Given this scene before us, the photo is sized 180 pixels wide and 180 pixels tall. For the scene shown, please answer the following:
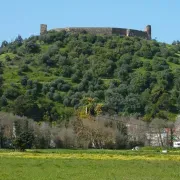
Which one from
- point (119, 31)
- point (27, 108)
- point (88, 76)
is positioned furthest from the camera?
point (119, 31)

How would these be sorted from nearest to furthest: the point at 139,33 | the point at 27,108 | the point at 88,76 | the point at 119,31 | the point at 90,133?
1. the point at 90,133
2. the point at 27,108
3. the point at 88,76
4. the point at 119,31
5. the point at 139,33

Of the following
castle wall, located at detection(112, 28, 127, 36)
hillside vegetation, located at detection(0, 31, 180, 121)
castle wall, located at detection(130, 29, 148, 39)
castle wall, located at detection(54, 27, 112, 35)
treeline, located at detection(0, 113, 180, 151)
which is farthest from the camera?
castle wall, located at detection(130, 29, 148, 39)

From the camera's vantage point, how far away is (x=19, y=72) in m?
144

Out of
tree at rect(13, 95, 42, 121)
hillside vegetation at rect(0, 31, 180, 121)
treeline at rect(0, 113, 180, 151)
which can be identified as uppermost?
hillside vegetation at rect(0, 31, 180, 121)

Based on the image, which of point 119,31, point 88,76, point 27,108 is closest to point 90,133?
point 27,108

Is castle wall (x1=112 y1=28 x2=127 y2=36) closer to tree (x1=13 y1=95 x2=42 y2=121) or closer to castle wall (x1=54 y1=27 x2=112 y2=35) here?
castle wall (x1=54 y1=27 x2=112 y2=35)

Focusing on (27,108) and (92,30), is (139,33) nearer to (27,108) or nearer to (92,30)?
(92,30)

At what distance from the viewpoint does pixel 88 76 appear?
147 metres

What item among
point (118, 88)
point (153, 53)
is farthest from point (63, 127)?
point (153, 53)

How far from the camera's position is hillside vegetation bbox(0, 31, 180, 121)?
126 meters

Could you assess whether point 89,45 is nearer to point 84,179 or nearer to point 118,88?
point 118,88

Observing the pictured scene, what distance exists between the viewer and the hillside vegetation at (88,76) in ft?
414

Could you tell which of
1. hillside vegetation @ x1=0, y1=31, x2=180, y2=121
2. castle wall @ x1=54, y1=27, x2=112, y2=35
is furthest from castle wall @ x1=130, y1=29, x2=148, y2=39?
hillside vegetation @ x1=0, y1=31, x2=180, y2=121

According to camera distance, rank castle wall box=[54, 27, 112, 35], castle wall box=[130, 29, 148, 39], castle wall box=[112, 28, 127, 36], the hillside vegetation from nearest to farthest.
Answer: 1. the hillside vegetation
2. castle wall box=[54, 27, 112, 35]
3. castle wall box=[112, 28, 127, 36]
4. castle wall box=[130, 29, 148, 39]
